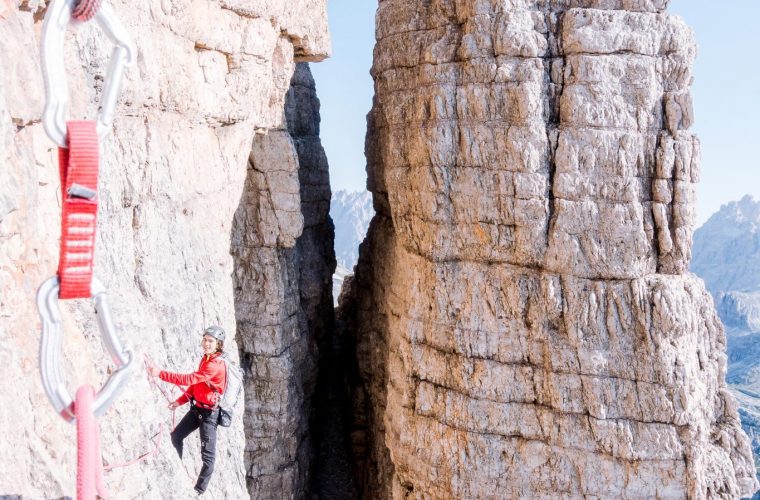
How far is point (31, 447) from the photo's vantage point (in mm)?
4145

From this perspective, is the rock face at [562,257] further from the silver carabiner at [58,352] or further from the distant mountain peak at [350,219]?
the distant mountain peak at [350,219]

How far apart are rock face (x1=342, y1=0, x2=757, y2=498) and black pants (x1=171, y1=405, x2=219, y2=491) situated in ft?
16.8

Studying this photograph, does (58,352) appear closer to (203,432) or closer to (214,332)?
(214,332)

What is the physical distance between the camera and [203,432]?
720 centimetres

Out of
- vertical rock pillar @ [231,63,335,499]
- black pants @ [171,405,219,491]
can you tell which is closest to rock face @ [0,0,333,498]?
vertical rock pillar @ [231,63,335,499]

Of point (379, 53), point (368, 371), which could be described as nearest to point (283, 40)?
point (379, 53)

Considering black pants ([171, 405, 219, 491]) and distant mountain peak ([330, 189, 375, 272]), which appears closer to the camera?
black pants ([171, 405, 219, 491])

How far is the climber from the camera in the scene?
682cm

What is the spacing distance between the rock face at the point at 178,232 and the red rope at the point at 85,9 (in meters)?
1.65

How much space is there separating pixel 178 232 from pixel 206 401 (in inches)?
87.3

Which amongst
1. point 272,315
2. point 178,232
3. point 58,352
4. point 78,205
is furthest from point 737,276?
point 58,352

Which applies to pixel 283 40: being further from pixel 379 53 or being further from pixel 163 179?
pixel 163 179

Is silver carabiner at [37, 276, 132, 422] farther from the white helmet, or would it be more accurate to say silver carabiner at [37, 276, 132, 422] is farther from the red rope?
the white helmet

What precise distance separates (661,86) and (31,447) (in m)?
10.2
